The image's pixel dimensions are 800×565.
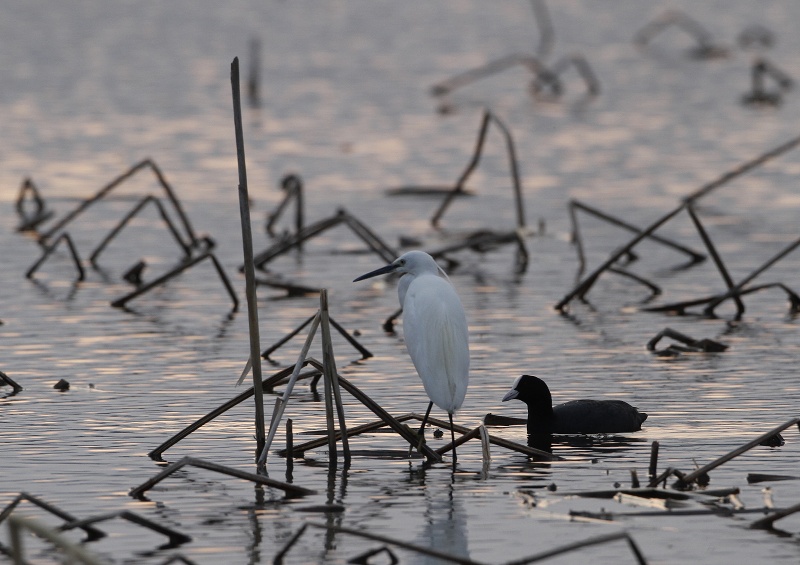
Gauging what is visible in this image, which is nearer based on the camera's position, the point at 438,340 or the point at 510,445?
the point at 510,445

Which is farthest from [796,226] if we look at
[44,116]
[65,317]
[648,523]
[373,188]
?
[44,116]

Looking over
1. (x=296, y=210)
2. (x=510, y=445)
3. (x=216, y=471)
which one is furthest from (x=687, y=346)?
(x=296, y=210)

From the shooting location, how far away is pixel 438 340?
10125 mm

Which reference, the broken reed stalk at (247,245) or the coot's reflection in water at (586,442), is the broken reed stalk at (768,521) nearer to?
the coot's reflection in water at (586,442)

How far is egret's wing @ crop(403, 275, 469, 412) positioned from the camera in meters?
9.98

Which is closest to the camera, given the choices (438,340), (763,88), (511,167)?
(438,340)

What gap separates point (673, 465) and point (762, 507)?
1.11m

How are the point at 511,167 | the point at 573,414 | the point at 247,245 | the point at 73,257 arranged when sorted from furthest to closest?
1. the point at 511,167
2. the point at 73,257
3. the point at 573,414
4. the point at 247,245

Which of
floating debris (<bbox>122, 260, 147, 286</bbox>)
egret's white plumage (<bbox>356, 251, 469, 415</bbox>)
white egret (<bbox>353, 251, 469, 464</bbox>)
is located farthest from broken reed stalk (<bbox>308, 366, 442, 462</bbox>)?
floating debris (<bbox>122, 260, 147, 286</bbox>)

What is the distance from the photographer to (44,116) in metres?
33.0

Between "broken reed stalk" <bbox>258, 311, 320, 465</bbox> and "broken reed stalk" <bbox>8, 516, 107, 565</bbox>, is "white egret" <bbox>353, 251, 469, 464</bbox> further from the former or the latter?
"broken reed stalk" <bbox>8, 516, 107, 565</bbox>

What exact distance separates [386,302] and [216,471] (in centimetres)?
795

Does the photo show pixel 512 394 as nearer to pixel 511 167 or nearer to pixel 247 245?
pixel 247 245

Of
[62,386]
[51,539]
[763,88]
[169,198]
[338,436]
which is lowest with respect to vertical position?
[51,539]
